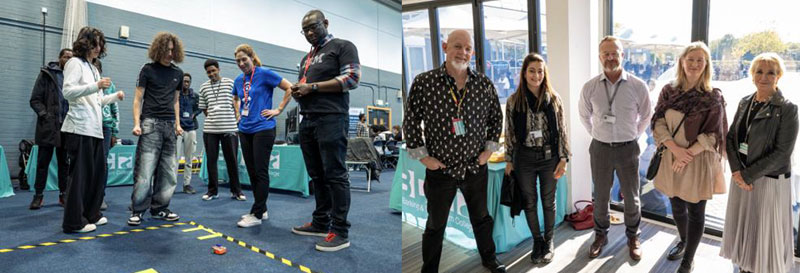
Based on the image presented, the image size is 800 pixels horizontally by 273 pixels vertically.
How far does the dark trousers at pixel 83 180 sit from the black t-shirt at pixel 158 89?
0.98ft

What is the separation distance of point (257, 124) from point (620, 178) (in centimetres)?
201

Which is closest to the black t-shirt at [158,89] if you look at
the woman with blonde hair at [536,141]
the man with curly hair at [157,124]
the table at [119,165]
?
the man with curly hair at [157,124]

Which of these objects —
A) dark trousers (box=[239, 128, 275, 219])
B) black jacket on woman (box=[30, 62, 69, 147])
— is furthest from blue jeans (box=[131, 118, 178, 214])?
black jacket on woman (box=[30, 62, 69, 147])

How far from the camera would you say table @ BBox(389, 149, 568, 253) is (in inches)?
82.0

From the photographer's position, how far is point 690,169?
180 cm

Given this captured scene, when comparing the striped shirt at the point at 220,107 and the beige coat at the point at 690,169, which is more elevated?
the striped shirt at the point at 220,107

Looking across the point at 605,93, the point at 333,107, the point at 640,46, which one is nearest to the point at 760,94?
the point at 605,93

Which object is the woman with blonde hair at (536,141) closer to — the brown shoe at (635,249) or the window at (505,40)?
the brown shoe at (635,249)

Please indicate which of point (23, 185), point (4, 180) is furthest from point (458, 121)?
point (23, 185)

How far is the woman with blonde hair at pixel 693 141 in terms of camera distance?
5.84ft

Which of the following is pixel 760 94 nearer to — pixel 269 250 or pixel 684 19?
pixel 684 19

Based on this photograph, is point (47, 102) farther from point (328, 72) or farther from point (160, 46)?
point (328, 72)

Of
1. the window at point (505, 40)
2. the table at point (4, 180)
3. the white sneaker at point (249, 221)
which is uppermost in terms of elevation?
the window at point (505, 40)

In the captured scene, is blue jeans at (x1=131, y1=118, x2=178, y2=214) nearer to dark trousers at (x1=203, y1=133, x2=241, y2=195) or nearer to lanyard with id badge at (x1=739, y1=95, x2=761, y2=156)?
dark trousers at (x1=203, y1=133, x2=241, y2=195)
